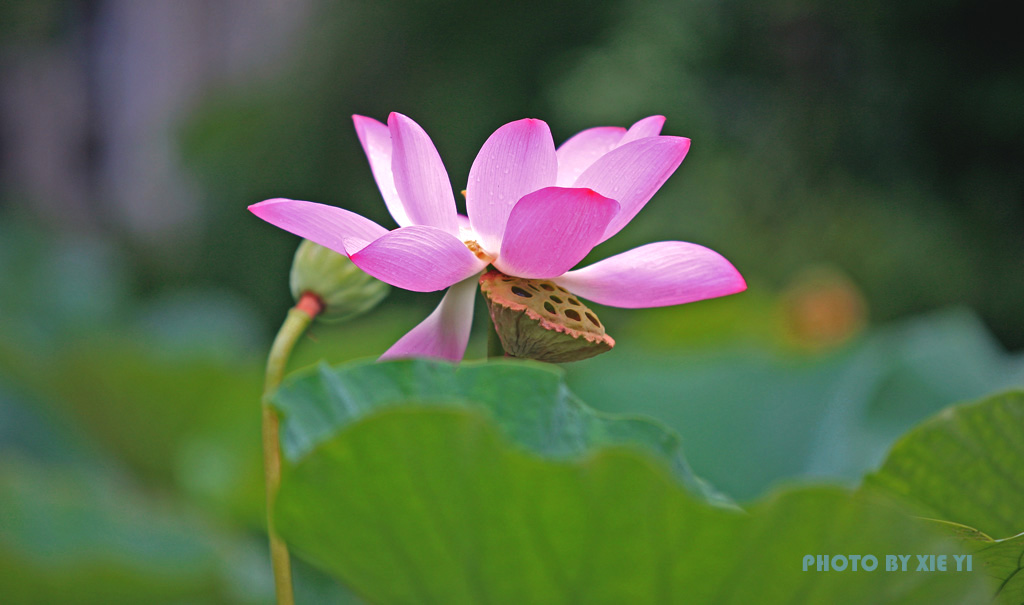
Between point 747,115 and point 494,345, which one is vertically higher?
point 494,345

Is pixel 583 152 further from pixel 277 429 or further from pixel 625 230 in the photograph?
pixel 625 230

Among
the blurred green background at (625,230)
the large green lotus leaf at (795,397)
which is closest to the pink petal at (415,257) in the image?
the large green lotus leaf at (795,397)

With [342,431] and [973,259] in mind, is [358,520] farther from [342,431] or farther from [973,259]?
[973,259]

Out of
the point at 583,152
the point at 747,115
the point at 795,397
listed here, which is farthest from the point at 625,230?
the point at 583,152

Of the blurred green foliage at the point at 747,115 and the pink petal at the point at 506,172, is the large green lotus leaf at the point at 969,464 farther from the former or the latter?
the blurred green foliage at the point at 747,115

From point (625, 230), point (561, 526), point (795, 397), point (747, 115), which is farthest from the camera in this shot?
point (747, 115)

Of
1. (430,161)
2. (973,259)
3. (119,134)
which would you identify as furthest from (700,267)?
(119,134)

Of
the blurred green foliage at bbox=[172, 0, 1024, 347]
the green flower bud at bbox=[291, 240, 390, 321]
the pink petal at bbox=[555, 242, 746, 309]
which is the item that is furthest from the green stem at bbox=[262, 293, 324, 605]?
the blurred green foliage at bbox=[172, 0, 1024, 347]
